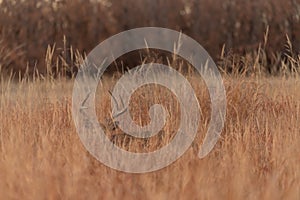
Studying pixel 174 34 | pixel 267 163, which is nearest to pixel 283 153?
pixel 267 163

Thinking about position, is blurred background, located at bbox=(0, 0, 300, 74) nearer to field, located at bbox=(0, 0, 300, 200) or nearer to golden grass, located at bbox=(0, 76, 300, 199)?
field, located at bbox=(0, 0, 300, 200)

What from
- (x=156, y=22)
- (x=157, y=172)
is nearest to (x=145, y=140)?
(x=157, y=172)

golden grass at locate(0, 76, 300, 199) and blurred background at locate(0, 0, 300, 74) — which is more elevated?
blurred background at locate(0, 0, 300, 74)

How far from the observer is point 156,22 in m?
10.4

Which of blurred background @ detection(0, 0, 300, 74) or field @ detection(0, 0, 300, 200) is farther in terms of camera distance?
blurred background @ detection(0, 0, 300, 74)

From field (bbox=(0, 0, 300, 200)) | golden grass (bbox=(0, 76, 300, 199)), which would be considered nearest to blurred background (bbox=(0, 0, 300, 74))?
field (bbox=(0, 0, 300, 200))

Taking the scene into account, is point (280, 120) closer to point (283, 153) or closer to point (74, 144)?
point (283, 153)

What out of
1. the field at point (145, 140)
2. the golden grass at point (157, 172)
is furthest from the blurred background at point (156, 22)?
the golden grass at point (157, 172)

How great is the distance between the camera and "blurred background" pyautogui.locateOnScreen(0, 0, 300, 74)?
10008mm

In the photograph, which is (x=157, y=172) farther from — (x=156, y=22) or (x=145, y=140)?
(x=156, y=22)

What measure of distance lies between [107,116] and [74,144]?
1.13 meters

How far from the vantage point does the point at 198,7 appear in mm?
10516

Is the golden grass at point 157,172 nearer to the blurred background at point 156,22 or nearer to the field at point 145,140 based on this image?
the field at point 145,140

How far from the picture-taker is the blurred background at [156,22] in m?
10.0
